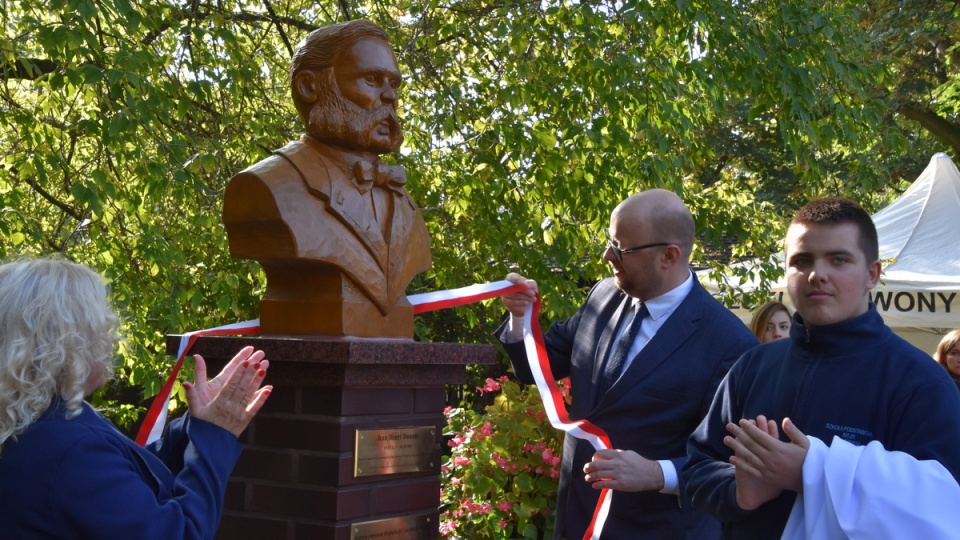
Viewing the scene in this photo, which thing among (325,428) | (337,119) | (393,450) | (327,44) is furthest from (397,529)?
(327,44)

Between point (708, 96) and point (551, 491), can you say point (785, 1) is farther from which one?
point (551, 491)

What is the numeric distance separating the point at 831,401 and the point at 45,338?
65.9 inches

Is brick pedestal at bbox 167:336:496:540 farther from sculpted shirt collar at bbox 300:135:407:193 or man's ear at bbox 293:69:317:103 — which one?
man's ear at bbox 293:69:317:103

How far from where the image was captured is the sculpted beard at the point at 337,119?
10.3 feet

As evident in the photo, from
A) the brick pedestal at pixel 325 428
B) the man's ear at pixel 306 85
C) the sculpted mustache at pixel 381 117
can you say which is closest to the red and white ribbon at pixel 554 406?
the brick pedestal at pixel 325 428

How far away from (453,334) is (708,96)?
750cm

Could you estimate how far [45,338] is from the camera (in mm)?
2002

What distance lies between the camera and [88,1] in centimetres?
441

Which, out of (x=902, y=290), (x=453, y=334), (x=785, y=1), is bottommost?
(x=453, y=334)

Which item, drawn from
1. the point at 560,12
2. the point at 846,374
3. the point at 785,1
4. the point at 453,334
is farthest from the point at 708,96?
the point at 453,334

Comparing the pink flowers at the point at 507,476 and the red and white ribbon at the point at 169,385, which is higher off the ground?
the red and white ribbon at the point at 169,385

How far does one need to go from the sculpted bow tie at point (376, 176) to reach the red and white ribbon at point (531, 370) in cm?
41

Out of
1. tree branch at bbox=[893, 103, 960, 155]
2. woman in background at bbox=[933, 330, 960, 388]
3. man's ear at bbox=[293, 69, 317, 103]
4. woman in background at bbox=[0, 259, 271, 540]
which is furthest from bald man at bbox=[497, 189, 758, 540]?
tree branch at bbox=[893, 103, 960, 155]

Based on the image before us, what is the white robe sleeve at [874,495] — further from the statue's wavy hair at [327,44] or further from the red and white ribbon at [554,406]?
the statue's wavy hair at [327,44]
